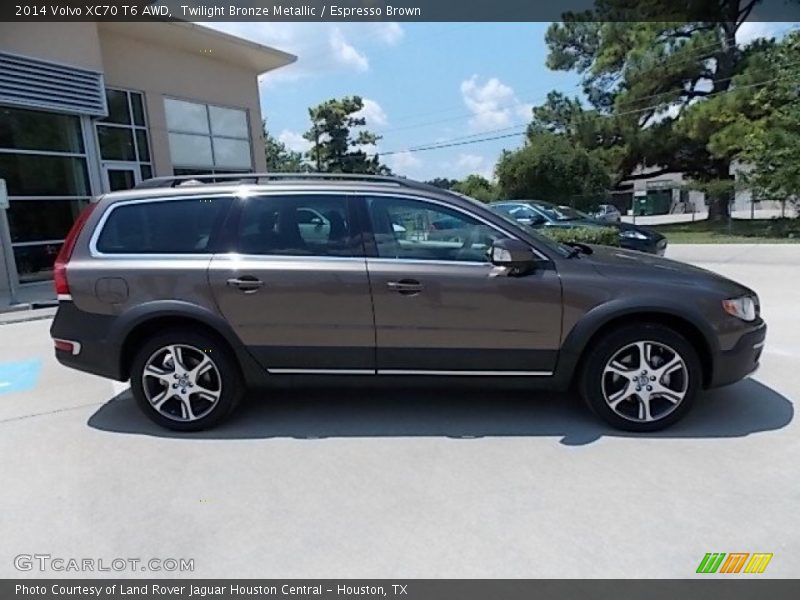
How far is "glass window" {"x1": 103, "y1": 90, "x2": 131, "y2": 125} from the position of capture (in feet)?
43.2

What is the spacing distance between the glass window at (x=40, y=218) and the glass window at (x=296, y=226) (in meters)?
10.3

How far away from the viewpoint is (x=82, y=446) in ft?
12.0

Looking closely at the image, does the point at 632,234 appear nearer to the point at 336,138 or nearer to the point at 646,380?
the point at 646,380

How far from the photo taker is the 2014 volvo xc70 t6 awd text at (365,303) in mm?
3502

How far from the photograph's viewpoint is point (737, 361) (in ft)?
11.4

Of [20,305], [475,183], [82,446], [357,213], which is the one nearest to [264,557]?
[82,446]

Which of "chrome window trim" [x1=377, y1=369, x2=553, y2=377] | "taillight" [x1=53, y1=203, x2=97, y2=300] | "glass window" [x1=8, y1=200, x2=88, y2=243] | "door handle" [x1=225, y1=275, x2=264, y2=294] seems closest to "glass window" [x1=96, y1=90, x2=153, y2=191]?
"glass window" [x1=8, y1=200, x2=88, y2=243]

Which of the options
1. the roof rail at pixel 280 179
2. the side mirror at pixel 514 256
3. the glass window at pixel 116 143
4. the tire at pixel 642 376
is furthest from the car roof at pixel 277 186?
the glass window at pixel 116 143

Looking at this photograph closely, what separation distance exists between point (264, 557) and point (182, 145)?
49.0 ft

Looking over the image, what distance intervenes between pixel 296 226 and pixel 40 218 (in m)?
11.0

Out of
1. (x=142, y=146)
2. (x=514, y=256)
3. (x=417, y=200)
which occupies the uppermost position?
(x=142, y=146)

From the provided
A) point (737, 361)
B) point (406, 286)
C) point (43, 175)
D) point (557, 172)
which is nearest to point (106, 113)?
point (43, 175)

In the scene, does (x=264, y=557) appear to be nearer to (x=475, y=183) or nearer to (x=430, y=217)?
(x=430, y=217)
